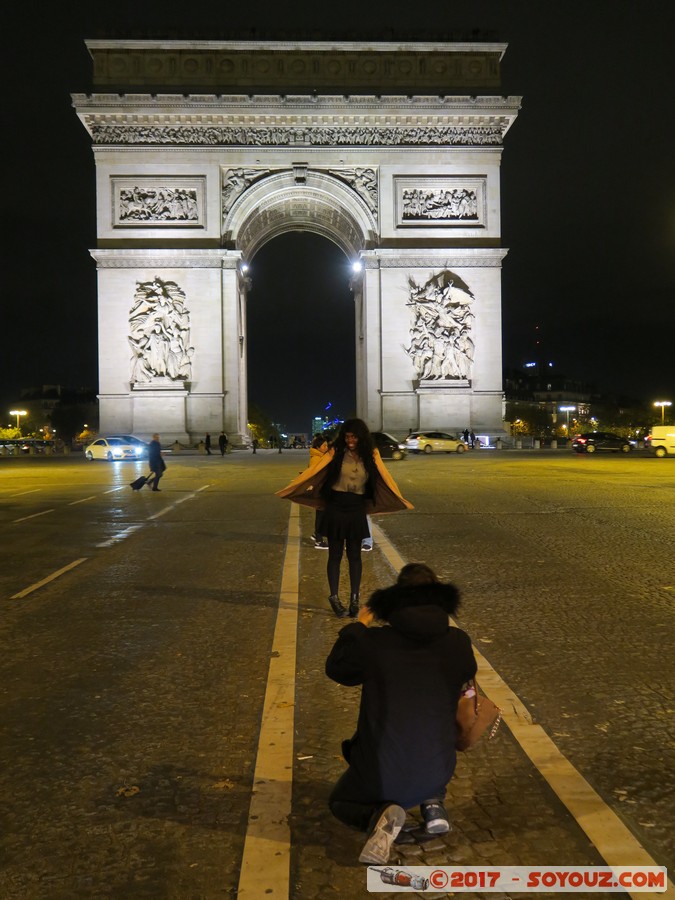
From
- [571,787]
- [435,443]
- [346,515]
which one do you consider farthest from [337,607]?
[435,443]

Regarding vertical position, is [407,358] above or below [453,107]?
below

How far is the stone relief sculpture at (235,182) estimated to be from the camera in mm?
40844

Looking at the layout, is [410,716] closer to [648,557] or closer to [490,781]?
[490,781]

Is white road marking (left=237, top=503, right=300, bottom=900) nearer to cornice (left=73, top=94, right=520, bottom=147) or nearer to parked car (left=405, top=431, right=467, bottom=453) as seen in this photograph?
parked car (left=405, top=431, right=467, bottom=453)

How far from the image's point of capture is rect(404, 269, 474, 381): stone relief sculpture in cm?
4094

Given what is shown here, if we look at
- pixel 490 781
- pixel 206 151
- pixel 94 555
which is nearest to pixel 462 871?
pixel 490 781

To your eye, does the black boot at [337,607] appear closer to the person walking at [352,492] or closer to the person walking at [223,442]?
the person walking at [352,492]

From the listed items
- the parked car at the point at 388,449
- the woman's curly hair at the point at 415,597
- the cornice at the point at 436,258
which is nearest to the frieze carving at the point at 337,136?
the cornice at the point at 436,258

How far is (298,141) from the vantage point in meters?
41.2

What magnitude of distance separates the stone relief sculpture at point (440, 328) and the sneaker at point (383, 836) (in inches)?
1522

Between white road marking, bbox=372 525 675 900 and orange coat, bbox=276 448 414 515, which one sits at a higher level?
orange coat, bbox=276 448 414 515

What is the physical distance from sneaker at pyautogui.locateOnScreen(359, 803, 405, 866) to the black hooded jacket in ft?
0.28

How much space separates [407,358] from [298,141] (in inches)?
484

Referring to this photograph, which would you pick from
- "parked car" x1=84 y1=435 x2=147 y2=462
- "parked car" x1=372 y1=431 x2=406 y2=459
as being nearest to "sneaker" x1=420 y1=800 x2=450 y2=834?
"parked car" x1=372 y1=431 x2=406 y2=459
